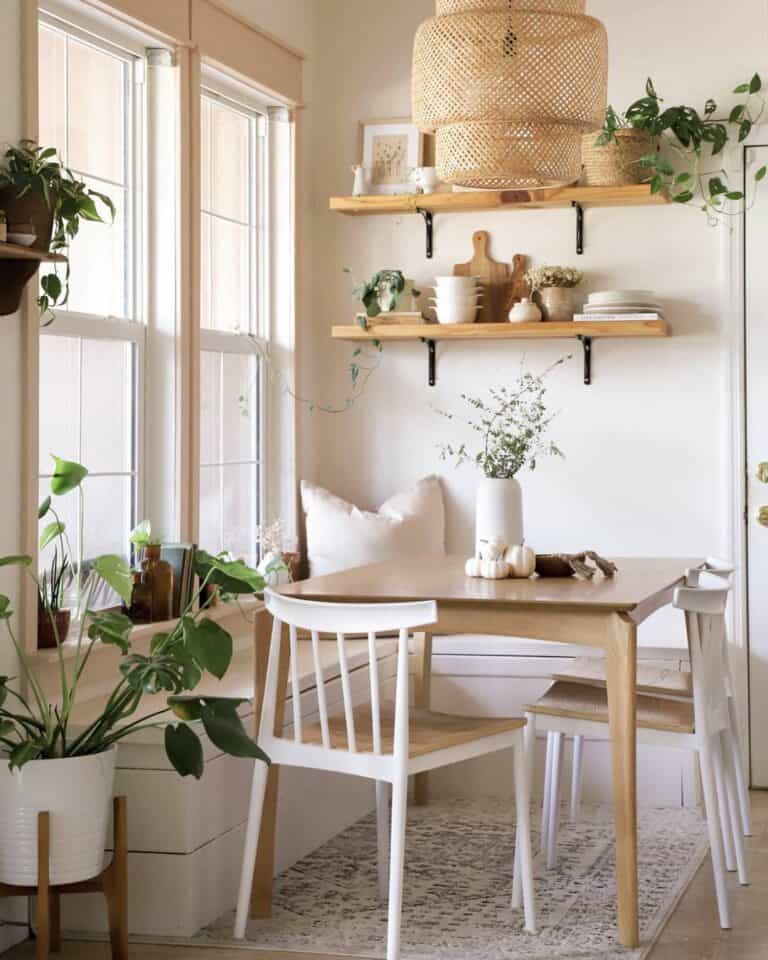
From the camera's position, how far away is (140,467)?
14.0ft

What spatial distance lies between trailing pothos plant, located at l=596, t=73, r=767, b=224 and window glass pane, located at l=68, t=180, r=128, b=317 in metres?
1.75

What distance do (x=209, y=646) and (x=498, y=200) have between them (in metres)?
2.56

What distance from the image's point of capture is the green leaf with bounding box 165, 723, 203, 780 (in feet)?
9.87

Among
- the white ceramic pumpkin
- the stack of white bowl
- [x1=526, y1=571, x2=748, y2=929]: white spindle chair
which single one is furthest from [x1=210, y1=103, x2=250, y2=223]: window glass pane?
[x1=526, y1=571, x2=748, y2=929]: white spindle chair

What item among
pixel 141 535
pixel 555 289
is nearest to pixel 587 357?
pixel 555 289

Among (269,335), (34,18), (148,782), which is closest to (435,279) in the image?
(269,335)

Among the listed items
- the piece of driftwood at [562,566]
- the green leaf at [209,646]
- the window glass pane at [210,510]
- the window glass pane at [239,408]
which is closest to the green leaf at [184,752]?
the green leaf at [209,646]

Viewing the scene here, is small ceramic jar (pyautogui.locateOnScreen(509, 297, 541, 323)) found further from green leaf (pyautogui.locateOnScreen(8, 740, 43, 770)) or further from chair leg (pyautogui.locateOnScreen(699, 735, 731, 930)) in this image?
green leaf (pyautogui.locateOnScreen(8, 740, 43, 770))

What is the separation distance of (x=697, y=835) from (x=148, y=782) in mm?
1789

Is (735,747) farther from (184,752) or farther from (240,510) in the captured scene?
(240,510)

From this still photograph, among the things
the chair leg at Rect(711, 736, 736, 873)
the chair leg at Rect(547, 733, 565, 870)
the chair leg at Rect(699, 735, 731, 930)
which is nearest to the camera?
the chair leg at Rect(699, 735, 731, 930)

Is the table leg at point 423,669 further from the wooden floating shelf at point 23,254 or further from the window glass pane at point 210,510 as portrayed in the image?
the wooden floating shelf at point 23,254

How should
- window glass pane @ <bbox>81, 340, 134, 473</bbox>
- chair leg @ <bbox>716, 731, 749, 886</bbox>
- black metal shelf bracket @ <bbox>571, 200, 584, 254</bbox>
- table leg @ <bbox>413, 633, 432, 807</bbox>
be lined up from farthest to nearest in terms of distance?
black metal shelf bracket @ <bbox>571, 200, 584, 254</bbox> → table leg @ <bbox>413, 633, 432, 807</bbox> → window glass pane @ <bbox>81, 340, 134, 473</bbox> → chair leg @ <bbox>716, 731, 749, 886</bbox>

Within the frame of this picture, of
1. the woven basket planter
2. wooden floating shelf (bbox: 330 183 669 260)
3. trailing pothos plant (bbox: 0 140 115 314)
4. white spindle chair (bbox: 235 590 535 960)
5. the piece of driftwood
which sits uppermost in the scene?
the woven basket planter
